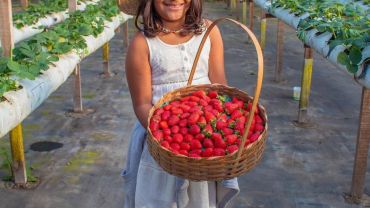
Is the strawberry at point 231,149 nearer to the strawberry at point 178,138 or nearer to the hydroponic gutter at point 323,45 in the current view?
the strawberry at point 178,138

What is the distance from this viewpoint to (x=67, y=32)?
16.9ft

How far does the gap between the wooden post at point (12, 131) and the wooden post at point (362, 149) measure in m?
2.67

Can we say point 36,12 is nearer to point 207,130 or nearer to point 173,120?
point 173,120

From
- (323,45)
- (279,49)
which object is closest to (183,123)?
(323,45)

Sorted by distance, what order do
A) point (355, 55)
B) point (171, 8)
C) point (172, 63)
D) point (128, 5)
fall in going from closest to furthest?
point (171, 8) < point (172, 63) < point (355, 55) < point (128, 5)

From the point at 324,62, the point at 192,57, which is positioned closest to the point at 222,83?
the point at 192,57

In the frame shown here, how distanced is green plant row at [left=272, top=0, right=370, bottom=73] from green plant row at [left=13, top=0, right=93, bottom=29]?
335 centimetres

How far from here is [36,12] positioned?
7.06 meters

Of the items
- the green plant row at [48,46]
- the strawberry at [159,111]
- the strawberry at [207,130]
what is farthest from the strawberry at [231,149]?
the green plant row at [48,46]

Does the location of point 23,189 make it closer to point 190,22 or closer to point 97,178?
point 97,178

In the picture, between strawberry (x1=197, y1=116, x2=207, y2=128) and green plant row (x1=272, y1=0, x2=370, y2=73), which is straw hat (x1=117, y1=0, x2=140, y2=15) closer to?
green plant row (x1=272, y1=0, x2=370, y2=73)

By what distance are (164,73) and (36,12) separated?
5384 mm

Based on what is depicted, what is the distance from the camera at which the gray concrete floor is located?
393 cm

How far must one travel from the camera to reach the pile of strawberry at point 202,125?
6.18 ft
